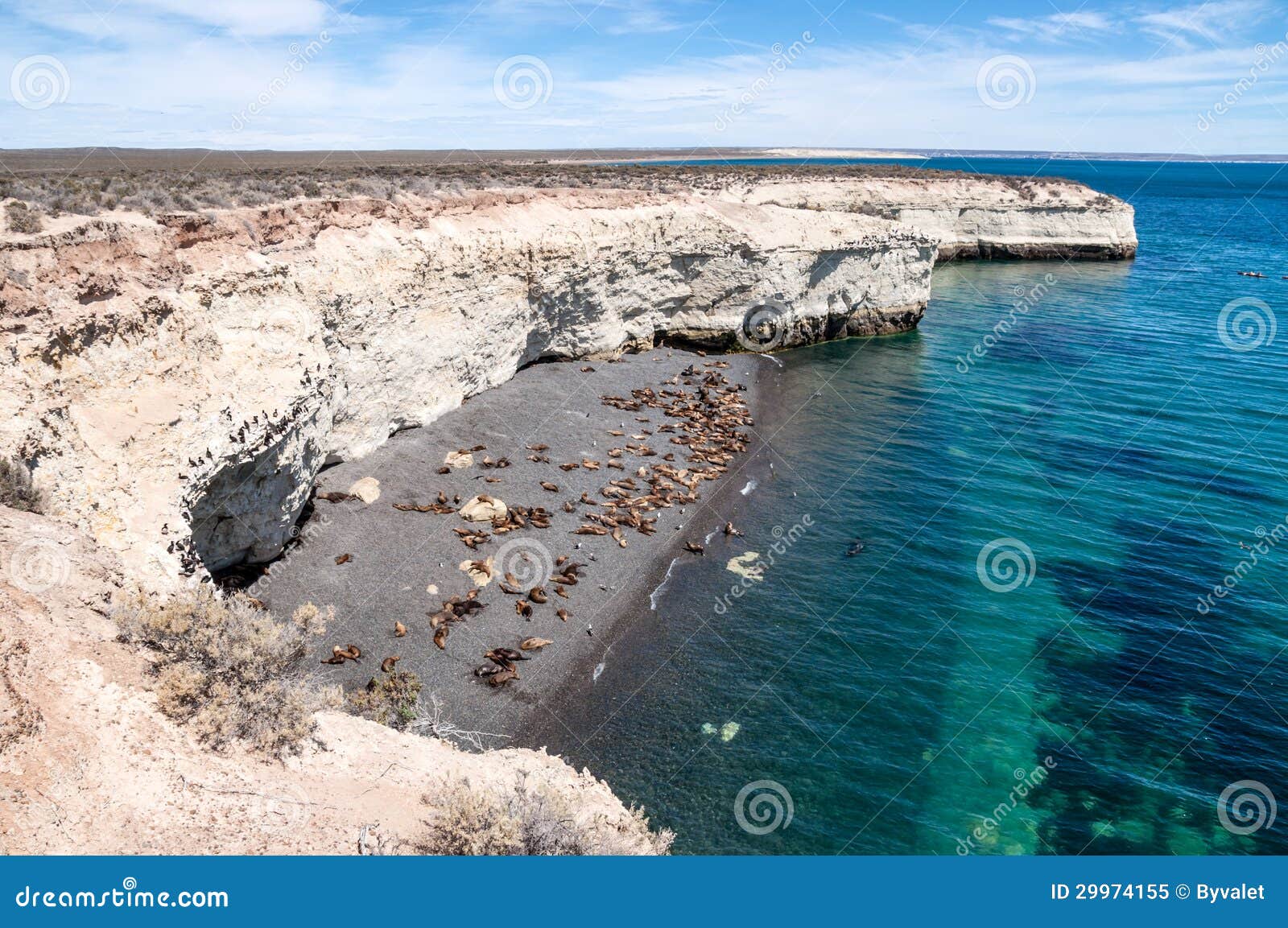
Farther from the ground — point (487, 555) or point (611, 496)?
point (611, 496)

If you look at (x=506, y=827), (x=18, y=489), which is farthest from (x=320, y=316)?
(x=506, y=827)

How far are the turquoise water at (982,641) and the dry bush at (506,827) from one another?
13.2 feet

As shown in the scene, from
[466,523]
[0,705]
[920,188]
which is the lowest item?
[466,523]

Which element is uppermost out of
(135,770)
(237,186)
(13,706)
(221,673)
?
(237,186)

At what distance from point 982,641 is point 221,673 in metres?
15.4

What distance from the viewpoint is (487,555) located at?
1814cm

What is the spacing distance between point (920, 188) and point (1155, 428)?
47599mm

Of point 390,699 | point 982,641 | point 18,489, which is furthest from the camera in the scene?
point 982,641

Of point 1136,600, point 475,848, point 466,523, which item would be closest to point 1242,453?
point 1136,600

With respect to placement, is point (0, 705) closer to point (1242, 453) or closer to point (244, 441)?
point (244, 441)

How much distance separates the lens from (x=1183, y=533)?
21250 millimetres

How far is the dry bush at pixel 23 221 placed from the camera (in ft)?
42.7

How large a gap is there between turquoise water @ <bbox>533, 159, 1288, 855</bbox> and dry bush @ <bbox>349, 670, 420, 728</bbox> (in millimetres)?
3041

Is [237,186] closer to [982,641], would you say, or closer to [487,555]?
[487,555]
